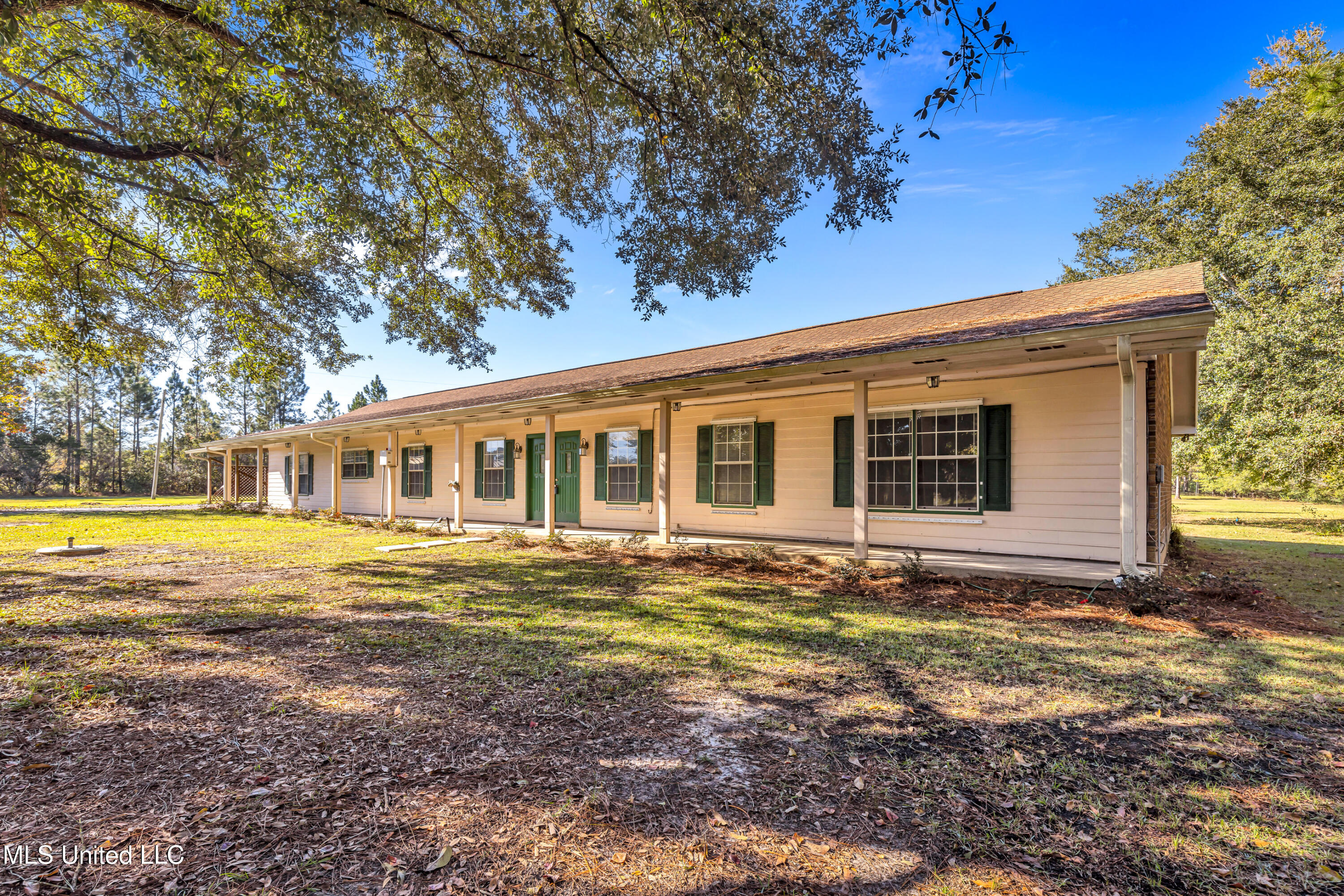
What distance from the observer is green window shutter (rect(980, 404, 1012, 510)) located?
7.68m

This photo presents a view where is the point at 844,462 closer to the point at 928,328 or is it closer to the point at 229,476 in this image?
the point at 928,328

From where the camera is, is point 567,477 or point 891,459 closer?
point 891,459

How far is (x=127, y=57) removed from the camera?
6207 mm

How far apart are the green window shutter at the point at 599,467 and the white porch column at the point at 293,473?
11.6 metres

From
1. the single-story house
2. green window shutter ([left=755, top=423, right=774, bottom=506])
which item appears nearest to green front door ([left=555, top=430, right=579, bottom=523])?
the single-story house

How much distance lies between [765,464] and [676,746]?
24.5 feet

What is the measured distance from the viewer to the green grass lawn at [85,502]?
24172mm

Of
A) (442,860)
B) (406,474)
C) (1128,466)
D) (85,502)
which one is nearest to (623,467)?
(406,474)

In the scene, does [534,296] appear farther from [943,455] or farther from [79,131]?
[943,455]

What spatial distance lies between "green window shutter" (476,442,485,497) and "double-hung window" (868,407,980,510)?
9.97 m

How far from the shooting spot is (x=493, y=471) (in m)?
14.5

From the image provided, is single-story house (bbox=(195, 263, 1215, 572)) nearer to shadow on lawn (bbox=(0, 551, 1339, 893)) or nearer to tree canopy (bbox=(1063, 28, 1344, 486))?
shadow on lawn (bbox=(0, 551, 1339, 893))

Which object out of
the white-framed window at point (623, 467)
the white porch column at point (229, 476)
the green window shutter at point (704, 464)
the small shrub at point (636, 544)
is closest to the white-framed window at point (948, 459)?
the green window shutter at point (704, 464)

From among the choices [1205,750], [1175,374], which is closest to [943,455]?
[1175,374]
